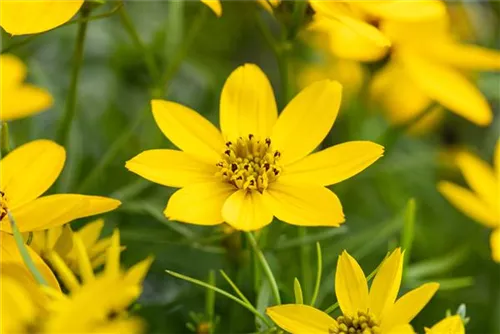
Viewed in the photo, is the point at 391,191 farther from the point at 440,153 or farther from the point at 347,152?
the point at 347,152

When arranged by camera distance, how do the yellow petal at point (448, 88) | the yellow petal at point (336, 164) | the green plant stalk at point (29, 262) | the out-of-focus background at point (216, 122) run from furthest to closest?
the yellow petal at point (448, 88) < the out-of-focus background at point (216, 122) < the yellow petal at point (336, 164) < the green plant stalk at point (29, 262)

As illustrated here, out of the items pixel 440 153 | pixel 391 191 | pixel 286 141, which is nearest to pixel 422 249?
pixel 391 191

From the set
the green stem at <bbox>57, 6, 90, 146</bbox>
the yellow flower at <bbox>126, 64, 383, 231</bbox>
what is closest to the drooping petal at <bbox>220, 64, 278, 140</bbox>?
the yellow flower at <bbox>126, 64, 383, 231</bbox>

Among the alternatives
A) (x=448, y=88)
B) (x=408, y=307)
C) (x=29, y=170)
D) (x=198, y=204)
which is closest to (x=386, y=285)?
(x=408, y=307)

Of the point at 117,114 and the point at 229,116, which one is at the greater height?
the point at 229,116

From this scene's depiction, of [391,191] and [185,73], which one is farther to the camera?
[185,73]

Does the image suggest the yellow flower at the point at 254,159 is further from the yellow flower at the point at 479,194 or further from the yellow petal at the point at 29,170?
the yellow flower at the point at 479,194

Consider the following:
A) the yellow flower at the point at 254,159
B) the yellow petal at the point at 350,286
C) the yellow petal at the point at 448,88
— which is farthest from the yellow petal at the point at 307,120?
the yellow petal at the point at 448,88

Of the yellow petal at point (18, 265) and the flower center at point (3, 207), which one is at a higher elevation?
the yellow petal at point (18, 265)
